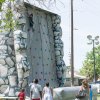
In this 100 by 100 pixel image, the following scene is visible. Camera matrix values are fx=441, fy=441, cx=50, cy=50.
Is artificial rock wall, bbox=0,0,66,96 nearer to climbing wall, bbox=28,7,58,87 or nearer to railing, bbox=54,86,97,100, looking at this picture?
climbing wall, bbox=28,7,58,87

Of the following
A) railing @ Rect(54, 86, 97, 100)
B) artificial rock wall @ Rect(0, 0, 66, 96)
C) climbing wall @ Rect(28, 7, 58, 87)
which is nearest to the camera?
railing @ Rect(54, 86, 97, 100)

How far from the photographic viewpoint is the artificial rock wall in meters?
28.9

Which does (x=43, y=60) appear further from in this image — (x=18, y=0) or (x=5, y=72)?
(x=18, y=0)

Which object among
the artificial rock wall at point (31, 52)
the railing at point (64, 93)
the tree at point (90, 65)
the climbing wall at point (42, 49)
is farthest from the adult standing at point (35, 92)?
the tree at point (90, 65)

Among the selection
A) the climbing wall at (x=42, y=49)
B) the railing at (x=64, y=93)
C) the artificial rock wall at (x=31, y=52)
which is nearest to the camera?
the railing at (x=64, y=93)

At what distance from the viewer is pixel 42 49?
32.4 meters

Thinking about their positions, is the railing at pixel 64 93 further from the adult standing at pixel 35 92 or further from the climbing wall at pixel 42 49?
the climbing wall at pixel 42 49

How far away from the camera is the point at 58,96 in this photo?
22.1 meters

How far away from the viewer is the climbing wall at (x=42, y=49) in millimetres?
31209

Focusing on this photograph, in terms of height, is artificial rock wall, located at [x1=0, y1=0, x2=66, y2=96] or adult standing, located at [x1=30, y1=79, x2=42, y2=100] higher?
artificial rock wall, located at [x1=0, y1=0, x2=66, y2=96]

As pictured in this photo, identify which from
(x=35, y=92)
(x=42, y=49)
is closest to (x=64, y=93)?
(x=35, y=92)

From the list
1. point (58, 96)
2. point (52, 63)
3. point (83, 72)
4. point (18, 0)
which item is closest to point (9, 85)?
point (52, 63)

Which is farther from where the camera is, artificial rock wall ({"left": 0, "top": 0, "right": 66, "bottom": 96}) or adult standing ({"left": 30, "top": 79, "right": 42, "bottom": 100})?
artificial rock wall ({"left": 0, "top": 0, "right": 66, "bottom": 96})

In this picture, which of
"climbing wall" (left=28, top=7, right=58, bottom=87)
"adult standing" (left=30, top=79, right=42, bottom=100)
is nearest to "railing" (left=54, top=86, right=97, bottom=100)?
"adult standing" (left=30, top=79, right=42, bottom=100)
